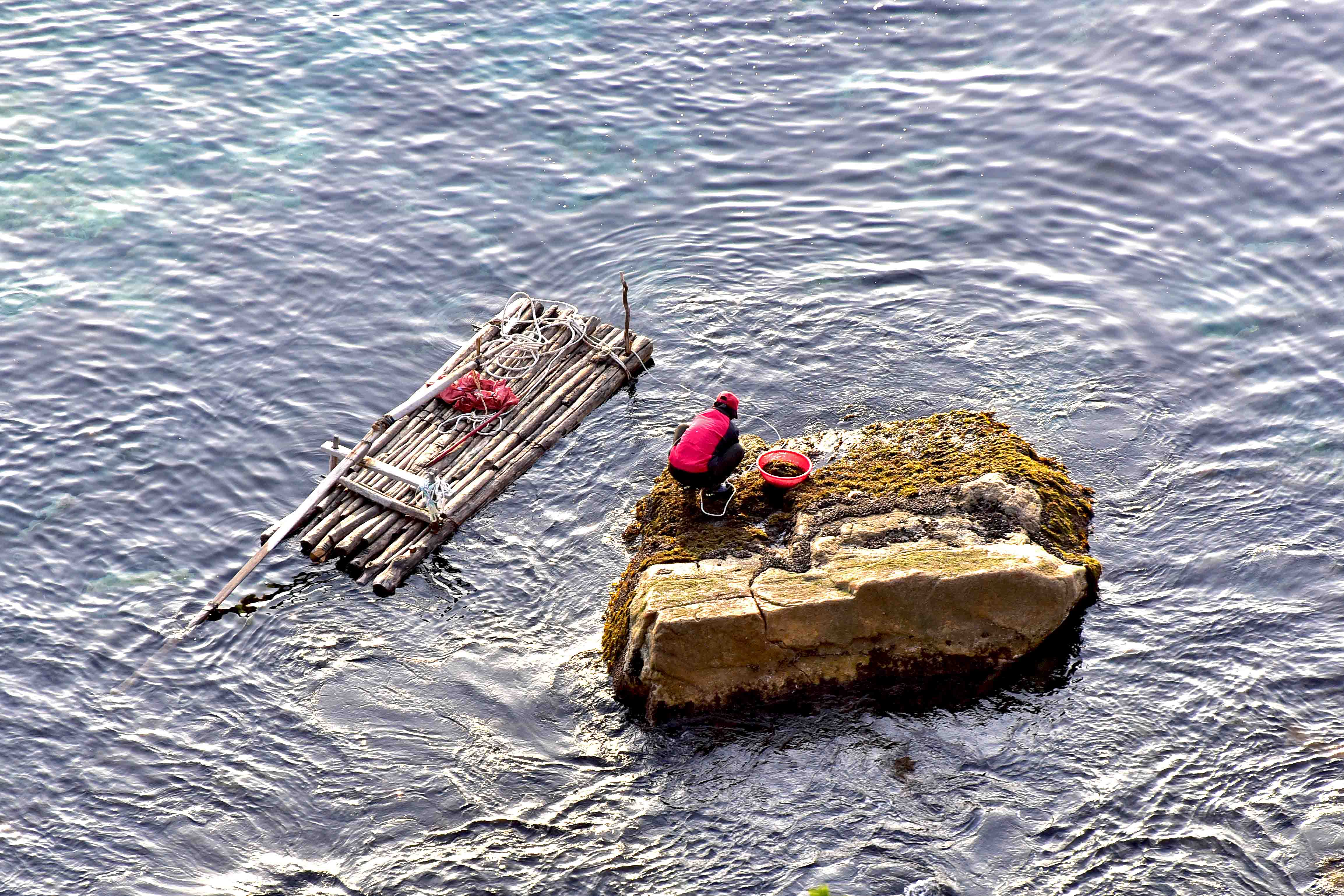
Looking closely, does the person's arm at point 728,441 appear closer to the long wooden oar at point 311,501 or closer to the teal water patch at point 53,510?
the long wooden oar at point 311,501

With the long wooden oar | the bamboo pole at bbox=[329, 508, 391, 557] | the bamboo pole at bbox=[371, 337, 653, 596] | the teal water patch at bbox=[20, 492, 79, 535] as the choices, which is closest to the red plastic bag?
the long wooden oar

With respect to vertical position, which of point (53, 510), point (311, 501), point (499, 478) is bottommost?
point (53, 510)

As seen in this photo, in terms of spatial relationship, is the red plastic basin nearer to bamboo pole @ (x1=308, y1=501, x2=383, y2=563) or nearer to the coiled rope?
the coiled rope

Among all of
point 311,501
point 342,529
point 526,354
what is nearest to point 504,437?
point 526,354

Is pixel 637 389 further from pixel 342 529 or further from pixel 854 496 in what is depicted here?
pixel 342 529

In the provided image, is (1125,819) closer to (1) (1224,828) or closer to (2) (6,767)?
(1) (1224,828)

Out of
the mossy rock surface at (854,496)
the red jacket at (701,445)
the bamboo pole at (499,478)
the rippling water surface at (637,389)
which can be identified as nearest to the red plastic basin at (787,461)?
the mossy rock surface at (854,496)
